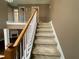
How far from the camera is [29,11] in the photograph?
1239 cm

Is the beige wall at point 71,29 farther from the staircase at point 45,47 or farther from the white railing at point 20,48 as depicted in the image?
the white railing at point 20,48

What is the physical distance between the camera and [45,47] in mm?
4344

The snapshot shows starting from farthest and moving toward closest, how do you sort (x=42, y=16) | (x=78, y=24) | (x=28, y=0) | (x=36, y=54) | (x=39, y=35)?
(x=42, y=16)
(x=28, y=0)
(x=39, y=35)
(x=36, y=54)
(x=78, y=24)

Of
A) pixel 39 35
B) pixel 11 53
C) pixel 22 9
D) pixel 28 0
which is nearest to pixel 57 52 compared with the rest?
pixel 39 35

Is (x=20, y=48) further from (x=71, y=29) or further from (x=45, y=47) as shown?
(x=45, y=47)

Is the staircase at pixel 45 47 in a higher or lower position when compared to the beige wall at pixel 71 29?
lower

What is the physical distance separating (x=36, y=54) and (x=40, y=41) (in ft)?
2.95

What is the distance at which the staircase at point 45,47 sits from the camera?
12.4ft

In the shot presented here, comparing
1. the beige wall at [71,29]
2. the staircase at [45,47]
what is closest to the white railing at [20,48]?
the staircase at [45,47]

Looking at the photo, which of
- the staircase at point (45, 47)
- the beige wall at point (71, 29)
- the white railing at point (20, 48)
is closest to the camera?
the white railing at point (20, 48)

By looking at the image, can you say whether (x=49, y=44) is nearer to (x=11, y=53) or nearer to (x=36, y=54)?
(x=36, y=54)

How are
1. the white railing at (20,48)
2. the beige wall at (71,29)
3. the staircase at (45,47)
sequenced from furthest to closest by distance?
the staircase at (45,47) < the beige wall at (71,29) < the white railing at (20,48)

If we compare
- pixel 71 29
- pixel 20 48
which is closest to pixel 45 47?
pixel 71 29

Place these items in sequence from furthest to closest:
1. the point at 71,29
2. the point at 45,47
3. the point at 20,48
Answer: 1. the point at 45,47
2. the point at 71,29
3. the point at 20,48
